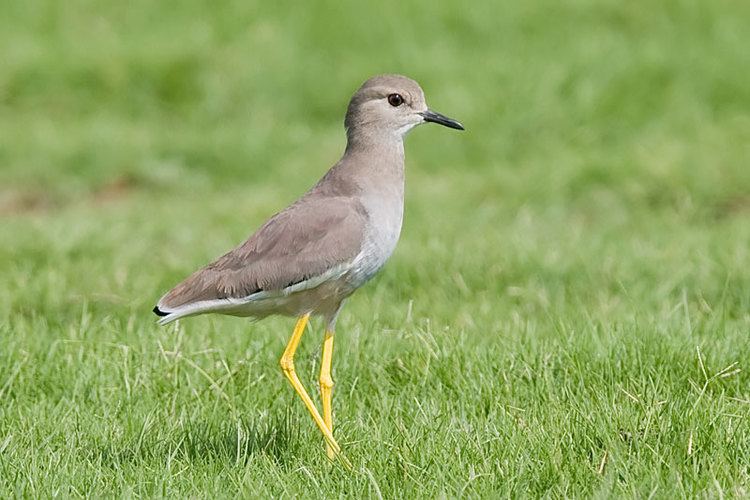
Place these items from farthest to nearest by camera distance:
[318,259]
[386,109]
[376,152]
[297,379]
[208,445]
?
[386,109] → [376,152] → [297,379] → [318,259] → [208,445]

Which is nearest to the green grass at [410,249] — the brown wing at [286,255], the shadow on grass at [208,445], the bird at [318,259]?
the shadow on grass at [208,445]

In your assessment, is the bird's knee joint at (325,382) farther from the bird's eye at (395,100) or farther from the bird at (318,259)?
the bird's eye at (395,100)

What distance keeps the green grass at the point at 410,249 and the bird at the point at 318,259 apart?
40cm

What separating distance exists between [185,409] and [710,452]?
6.59 ft

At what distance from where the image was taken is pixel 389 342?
5617 millimetres

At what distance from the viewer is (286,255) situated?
4719 millimetres

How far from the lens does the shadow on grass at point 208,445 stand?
4367 mm

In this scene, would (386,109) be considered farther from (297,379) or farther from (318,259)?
(297,379)

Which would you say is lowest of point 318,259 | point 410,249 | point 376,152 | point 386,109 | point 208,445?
point 410,249

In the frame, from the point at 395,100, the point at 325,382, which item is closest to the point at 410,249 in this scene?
the point at 395,100

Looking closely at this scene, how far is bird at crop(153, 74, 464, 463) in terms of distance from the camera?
183 inches

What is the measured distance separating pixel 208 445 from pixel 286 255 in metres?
0.76

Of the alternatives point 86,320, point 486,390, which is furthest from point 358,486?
point 86,320

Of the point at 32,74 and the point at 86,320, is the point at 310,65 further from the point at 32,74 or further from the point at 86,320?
the point at 86,320
